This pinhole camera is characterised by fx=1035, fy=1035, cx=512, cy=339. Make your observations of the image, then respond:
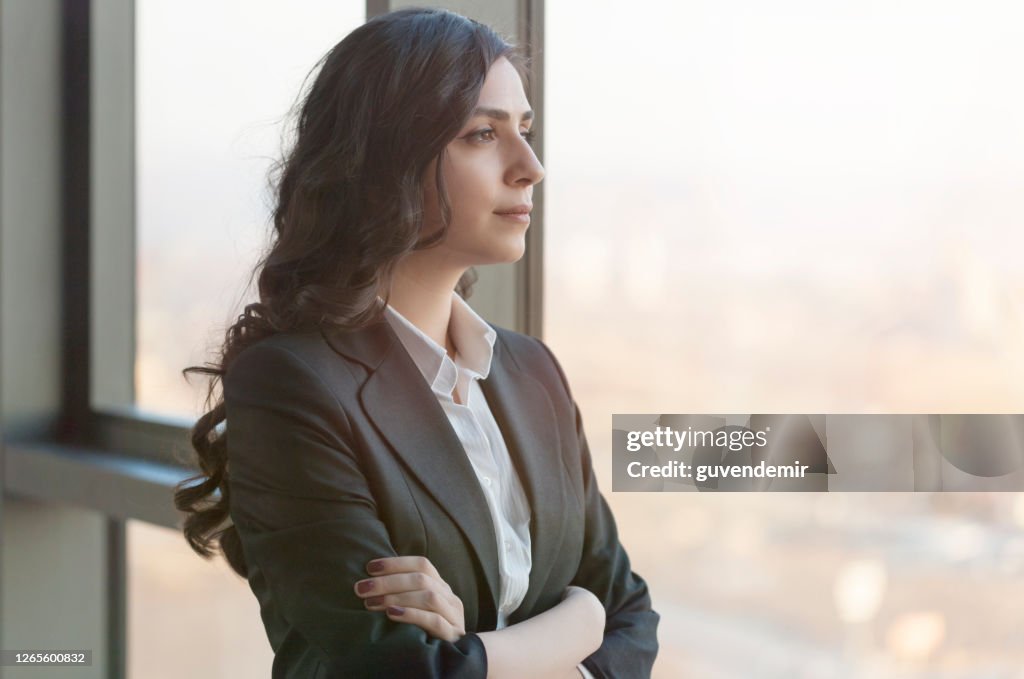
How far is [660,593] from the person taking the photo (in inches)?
72.5

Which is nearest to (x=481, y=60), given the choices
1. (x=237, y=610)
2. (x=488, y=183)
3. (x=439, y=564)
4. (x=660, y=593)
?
(x=488, y=183)

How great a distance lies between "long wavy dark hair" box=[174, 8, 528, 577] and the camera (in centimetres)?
131

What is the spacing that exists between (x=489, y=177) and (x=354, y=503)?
44 cm

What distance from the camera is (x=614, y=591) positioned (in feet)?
5.03

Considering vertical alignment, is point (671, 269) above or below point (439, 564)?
above

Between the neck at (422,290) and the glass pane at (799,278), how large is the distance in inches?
21.1

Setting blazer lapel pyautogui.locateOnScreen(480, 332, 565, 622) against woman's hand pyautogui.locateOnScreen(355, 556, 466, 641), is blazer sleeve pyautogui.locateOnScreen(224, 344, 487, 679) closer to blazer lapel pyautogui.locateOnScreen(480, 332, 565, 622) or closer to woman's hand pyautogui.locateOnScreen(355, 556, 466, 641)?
woman's hand pyautogui.locateOnScreen(355, 556, 466, 641)

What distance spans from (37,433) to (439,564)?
8.41 feet

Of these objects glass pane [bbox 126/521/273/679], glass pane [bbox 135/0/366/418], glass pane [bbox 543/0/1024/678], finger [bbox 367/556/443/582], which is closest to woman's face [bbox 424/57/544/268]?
finger [bbox 367/556/443/582]

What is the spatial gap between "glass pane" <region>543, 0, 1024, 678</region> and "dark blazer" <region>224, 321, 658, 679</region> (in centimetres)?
42

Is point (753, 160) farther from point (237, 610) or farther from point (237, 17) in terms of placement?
point (237, 610)

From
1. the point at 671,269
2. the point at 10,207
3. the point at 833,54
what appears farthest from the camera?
the point at 10,207

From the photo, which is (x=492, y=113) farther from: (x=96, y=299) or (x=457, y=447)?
(x=96, y=299)

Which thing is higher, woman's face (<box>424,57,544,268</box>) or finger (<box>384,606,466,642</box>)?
woman's face (<box>424,57,544,268</box>)
